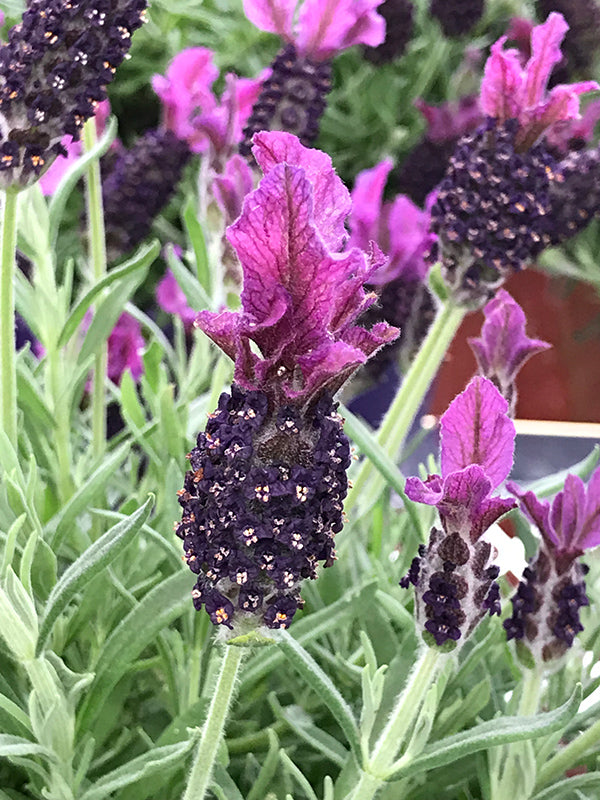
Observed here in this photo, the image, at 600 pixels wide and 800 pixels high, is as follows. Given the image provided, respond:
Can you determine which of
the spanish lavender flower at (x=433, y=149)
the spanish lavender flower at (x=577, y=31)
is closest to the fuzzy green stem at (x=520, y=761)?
the spanish lavender flower at (x=433, y=149)

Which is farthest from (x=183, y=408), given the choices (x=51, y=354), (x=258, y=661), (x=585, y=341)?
(x=585, y=341)

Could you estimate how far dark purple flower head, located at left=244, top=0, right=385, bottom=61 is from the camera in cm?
67

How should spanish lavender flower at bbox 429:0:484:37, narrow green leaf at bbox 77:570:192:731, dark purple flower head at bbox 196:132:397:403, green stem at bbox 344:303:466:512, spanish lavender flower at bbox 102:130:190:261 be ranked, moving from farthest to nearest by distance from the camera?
1. spanish lavender flower at bbox 429:0:484:37
2. spanish lavender flower at bbox 102:130:190:261
3. green stem at bbox 344:303:466:512
4. narrow green leaf at bbox 77:570:192:731
5. dark purple flower head at bbox 196:132:397:403

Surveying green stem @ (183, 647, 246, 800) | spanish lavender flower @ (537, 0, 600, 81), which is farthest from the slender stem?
spanish lavender flower @ (537, 0, 600, 81)

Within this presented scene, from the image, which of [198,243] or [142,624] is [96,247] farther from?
[142,624]

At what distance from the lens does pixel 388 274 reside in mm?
860

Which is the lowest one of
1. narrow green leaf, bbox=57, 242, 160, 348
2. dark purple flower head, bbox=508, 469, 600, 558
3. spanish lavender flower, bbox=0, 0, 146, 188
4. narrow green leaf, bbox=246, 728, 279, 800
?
narrow green leaf, bbox=246, 728, 279, 800

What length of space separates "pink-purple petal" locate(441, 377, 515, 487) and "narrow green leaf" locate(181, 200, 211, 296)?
446 mm

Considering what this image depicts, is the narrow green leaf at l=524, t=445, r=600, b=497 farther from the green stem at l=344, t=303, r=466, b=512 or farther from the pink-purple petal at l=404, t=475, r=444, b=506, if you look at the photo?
the pink-purple petal at l=404, t=475, r=444, b=506

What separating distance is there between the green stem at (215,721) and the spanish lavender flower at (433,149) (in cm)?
85

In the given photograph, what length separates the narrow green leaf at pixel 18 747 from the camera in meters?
0.42

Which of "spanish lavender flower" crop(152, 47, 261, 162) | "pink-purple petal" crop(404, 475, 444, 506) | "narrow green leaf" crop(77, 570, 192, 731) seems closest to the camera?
"pink-purple petal" crop(404, 475, 444, 506)

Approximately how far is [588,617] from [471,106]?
783 millimetres

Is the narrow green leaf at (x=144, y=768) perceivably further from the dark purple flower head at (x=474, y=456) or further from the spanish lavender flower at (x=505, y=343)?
the spanish lavender flower at (x=505, y=343)
